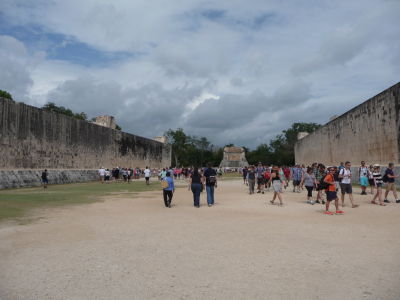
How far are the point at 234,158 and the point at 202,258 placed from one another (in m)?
59.1

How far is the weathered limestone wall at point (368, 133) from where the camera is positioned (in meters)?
14.4

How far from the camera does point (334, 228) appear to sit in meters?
5.82

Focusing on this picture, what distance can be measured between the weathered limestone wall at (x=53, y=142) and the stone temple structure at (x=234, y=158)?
3361 centimetres

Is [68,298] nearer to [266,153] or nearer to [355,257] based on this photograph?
[355,257]

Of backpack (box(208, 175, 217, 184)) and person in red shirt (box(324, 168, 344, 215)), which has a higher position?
backpack (box(208, 175, 217, 184))

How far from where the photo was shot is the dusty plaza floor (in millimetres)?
3012

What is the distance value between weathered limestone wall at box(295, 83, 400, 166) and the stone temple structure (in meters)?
35.9

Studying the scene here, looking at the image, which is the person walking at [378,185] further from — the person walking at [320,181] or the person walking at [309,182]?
the person walking at [309,182]

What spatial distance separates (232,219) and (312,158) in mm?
26393

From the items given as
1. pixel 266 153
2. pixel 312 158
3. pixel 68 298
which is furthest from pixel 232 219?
pixel 266 153

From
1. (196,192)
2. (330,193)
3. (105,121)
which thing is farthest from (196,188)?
(105,121)

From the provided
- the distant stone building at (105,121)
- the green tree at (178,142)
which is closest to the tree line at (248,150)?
the green tree at (178,142)

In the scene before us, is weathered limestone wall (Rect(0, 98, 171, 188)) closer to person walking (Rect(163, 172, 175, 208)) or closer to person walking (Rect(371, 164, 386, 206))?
person walking (Rect(163, 172, 175, 208))

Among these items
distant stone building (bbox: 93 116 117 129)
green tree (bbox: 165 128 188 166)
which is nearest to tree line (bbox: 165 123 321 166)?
green tree (bbox: 165 128 188 166)
